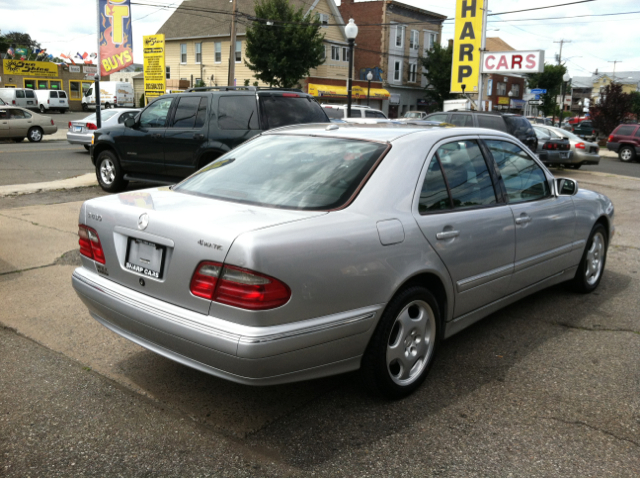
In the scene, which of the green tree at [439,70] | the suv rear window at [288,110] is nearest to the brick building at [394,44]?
the green tree at [439,70]

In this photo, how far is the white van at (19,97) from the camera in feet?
147

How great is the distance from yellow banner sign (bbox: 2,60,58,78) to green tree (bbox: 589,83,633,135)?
5008cm

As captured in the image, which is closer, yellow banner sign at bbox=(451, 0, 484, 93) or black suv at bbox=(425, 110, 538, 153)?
black suv at bbox=(425, 110, 538, 153)

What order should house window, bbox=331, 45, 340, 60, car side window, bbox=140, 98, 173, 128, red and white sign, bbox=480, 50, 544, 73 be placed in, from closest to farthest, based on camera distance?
car side window, bbox=140, 98, 173, 128 → red and white sign, bbox=480, 50, 544, 73 → house window, bbox=331, 45, 340, 60

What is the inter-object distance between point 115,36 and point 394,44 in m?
39.8

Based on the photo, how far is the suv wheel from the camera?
86.5ft

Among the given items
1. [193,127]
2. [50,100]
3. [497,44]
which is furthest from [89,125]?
[497,44]

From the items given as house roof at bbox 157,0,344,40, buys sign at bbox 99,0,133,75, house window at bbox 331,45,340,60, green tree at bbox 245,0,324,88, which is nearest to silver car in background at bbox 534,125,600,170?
buys sign at bbox 99,0,133,75

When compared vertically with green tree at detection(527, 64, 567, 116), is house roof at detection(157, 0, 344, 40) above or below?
above

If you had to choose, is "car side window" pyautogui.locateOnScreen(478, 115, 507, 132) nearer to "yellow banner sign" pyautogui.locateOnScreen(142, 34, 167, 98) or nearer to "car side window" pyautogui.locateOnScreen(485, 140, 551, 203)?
"car side window" pyautogui.locateOnScreen(485, 140, 551, 203)

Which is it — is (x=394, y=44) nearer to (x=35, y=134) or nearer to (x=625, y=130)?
(x=625, y=130)

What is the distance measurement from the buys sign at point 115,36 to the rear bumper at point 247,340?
15342mm

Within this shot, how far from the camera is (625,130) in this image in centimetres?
2711

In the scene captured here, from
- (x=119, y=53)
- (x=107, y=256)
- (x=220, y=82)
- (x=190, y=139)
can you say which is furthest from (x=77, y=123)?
(x=220, y=82)
